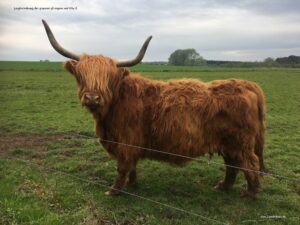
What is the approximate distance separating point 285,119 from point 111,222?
1008cm

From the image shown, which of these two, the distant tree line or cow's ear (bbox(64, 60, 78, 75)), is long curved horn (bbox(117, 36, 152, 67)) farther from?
the distant tree line

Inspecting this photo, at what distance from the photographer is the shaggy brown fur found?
536 centimetres

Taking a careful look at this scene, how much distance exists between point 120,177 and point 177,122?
4.17 ft

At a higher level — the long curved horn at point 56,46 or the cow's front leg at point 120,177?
the long curved horn at point 56,46

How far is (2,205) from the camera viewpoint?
15.8ft

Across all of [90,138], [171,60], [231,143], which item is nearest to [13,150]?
[90,138]

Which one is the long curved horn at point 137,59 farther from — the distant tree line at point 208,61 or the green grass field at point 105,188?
the distant tree line at point 208,61

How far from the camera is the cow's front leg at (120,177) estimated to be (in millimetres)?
5453

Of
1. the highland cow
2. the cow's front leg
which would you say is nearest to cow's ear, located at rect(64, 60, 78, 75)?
the highland cow

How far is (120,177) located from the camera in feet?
18.2

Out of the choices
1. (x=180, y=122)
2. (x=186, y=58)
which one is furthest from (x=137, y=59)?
(x=186, y=58)

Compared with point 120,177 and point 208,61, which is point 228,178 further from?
point 208,61

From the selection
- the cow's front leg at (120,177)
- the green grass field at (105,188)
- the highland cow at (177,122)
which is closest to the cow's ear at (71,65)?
the highland cow at (177,122)

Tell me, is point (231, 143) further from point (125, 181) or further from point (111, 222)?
point (111, 222)
